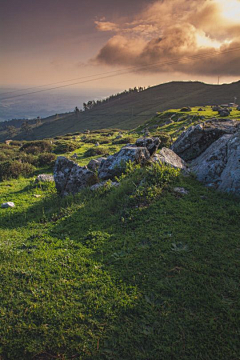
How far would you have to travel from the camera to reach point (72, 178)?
11.9m

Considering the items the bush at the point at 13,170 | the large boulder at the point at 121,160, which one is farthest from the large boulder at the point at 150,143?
the bush at the point at 13,170

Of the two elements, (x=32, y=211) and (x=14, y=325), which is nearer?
(x=14, y=325)

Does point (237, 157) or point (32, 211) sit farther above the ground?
point (237, 157)

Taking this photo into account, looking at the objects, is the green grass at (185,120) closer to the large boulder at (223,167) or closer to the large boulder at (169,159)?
the large boulder at (169,159)

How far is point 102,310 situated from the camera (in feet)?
13.7

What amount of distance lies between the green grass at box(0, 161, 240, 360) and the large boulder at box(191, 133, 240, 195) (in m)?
0.66

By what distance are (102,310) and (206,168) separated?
7729 millimetres

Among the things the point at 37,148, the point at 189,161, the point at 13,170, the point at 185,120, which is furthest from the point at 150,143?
the point at 185,120

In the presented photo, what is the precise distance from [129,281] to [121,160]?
7.58m

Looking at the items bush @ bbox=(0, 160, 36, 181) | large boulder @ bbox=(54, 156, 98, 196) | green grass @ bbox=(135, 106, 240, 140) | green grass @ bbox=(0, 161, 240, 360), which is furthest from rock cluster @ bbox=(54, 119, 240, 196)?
green grass @ bbox=(135, 106, 240, 140)

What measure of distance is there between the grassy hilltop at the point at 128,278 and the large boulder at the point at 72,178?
297cm

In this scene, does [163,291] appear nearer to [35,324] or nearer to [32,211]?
[35,324]

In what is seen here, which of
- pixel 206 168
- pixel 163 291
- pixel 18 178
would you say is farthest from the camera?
pixel 18 178

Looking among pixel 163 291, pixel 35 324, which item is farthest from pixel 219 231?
pixel 35 324
